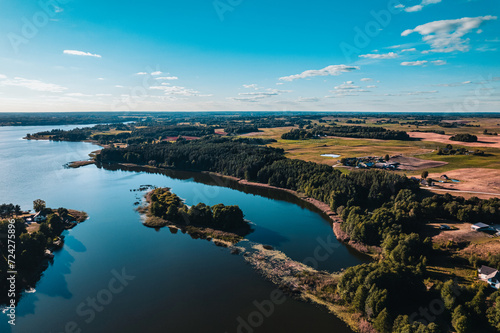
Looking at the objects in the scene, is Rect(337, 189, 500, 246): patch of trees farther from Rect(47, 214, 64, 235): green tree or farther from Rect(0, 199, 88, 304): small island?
Rect(47, 214, 64, 235): green tree

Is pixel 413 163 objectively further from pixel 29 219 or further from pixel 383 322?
pixel 29 219

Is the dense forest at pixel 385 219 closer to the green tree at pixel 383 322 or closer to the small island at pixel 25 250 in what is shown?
the green tree at pixel 383 322

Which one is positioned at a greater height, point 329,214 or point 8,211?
point 8,211

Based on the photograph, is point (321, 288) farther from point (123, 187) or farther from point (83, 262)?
point (123, 187)

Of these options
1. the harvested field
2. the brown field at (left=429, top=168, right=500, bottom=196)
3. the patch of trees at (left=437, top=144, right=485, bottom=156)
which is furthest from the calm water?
the patch of trees at (left=437, top=144, right=485, bottom=156)

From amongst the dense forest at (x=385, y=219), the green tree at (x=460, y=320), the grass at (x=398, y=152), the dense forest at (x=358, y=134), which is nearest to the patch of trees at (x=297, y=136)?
the dense forest at (x=358, y=134)

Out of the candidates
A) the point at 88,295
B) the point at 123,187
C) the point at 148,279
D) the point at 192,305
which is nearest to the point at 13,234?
the point at 88,295

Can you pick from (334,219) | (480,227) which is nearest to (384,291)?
(480,227)
